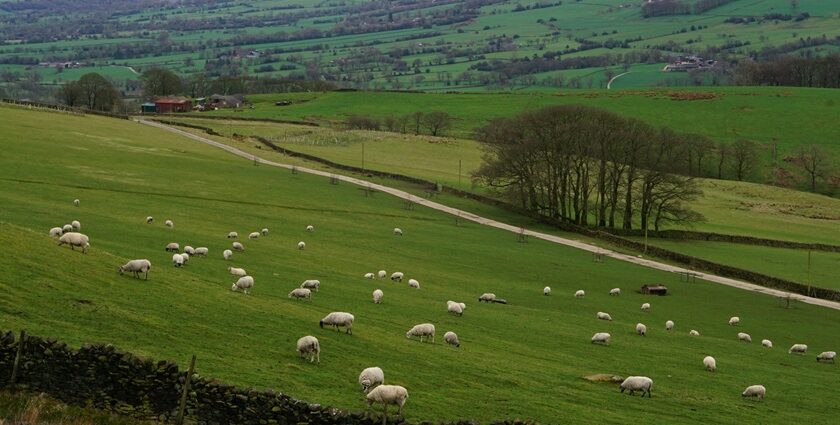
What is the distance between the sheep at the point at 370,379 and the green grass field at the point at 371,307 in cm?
30

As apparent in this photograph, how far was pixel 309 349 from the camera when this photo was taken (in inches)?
1051

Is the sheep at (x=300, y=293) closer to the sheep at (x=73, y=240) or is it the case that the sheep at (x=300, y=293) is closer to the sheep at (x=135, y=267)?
the sheep at (x=135, y=267)

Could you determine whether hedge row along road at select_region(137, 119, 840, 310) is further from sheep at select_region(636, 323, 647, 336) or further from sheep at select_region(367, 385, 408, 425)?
sheep at select_region(367, 385, 408, 425)

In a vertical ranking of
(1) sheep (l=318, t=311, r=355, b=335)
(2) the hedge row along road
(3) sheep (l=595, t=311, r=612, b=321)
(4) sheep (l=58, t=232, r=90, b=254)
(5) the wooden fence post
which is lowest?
(2) the hedge row along road

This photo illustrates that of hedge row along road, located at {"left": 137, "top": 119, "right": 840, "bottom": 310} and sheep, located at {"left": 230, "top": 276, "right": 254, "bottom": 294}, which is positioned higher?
sheep, located at {"left": 230, "top": 276, "right": 254, "bottom": 294}

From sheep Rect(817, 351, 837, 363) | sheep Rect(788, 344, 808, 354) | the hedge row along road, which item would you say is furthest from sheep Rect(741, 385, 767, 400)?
the hedge row along road

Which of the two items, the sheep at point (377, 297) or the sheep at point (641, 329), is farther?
the sheep at point (641, 329)

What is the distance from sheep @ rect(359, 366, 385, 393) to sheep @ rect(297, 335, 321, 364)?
224 cm

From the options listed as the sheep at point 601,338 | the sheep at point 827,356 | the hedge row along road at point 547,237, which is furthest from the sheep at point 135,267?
the hedge row along road at point 547,237

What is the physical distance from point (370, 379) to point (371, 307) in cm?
1455

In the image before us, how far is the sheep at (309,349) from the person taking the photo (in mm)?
26641

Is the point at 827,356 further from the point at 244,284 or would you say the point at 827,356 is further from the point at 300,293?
the point at 244,284

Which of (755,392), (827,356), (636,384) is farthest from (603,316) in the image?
(636,384)

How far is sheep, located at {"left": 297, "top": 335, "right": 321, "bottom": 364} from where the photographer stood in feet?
87.4
